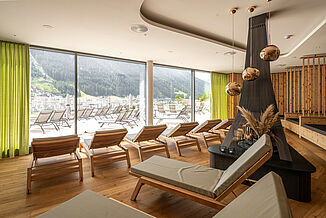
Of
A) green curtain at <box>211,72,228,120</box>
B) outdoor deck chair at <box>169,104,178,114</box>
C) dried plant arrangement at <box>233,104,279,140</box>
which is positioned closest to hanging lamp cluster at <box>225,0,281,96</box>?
dried plant arrangement at <box>233,104,279,140</box>

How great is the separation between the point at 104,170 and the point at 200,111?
6.02 m

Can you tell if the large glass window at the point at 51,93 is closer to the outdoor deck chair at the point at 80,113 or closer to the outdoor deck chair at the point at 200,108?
the outdoor deck chair at the point at 80,113

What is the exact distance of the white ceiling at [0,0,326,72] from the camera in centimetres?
272

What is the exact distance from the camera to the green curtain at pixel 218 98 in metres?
8.67

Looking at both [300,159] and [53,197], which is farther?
[300,159]

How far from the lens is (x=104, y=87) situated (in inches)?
223

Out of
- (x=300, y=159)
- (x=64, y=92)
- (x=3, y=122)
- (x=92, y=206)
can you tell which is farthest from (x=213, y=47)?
(x=3, y=122)

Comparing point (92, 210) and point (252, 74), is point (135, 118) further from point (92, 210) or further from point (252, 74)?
point (92, 210)

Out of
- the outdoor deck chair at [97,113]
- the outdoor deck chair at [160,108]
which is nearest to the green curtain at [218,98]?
the outdoor deck chair at [160,108]

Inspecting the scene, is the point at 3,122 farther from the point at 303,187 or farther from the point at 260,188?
the point at 303,187

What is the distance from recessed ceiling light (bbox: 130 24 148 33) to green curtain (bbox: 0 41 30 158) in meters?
2.65

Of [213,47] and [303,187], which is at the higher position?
[213,47]

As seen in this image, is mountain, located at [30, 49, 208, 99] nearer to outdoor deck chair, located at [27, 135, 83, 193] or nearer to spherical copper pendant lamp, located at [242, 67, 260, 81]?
outdoor deck chair, located at [27, 135, 83, 193]

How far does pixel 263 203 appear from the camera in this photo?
0.95m
